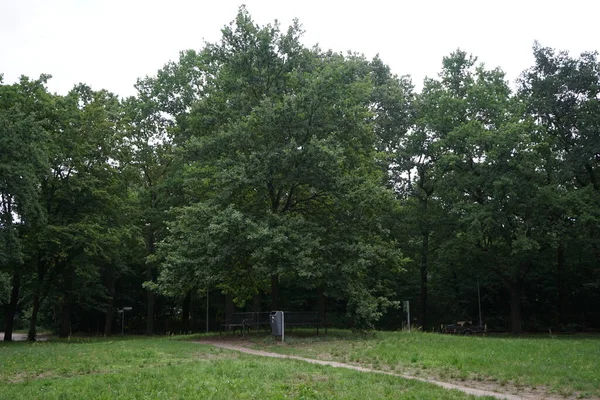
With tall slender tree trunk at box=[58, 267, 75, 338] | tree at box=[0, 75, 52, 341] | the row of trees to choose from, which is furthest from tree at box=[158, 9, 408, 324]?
tall slender tree trunk at box=[58, 267, 75, 338]

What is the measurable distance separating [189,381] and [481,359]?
6.71 meters

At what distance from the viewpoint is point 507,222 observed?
29094 millimetres

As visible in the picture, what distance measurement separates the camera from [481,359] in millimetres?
12188

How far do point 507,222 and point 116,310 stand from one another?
3041 centimetres

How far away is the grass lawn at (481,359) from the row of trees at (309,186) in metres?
4.12

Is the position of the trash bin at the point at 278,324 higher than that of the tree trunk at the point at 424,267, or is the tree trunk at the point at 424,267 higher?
the tree trunk at the point at 424,267

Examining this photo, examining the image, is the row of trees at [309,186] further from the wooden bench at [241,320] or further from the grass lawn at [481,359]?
the grass lawn at [481,359]

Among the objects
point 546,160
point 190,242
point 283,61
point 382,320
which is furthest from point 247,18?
point 382,320

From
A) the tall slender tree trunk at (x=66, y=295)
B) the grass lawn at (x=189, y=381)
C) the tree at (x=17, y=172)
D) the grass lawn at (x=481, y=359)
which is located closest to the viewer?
the grass lawn at (x=189, y=381)

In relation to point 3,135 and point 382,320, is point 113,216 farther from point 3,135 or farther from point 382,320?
point 382,320

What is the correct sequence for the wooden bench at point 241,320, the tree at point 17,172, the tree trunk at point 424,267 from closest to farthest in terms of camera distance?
the tree at point 17,172 → the wooden bench at point 241,320 → the tree trunk at point 424,267

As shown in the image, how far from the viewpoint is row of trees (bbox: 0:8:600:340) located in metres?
21.3

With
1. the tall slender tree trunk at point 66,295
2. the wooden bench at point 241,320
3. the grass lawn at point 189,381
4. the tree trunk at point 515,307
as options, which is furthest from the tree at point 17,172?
the tree trunk at point 515,307

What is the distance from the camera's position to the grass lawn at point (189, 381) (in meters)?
8.27
